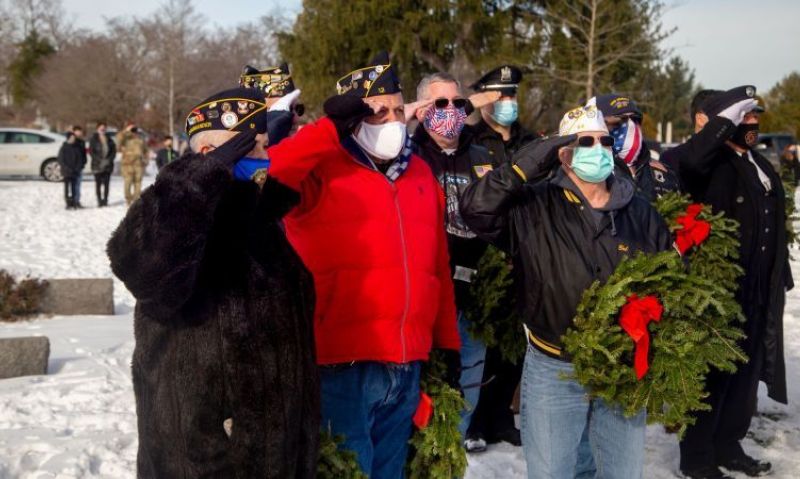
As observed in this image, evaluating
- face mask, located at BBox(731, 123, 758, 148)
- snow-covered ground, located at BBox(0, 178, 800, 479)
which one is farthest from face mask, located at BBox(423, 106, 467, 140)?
snow-covered ground, located at BBox(0, 178, 800, 479)

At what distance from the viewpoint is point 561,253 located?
3367 millimetres

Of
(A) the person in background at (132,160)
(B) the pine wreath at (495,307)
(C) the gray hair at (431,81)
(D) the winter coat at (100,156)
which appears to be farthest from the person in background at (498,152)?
(D) the winter coat at (100,156)

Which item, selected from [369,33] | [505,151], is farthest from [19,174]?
[505,151]

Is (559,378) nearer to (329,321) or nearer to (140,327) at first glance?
(329,321)

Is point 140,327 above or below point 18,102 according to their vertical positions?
below

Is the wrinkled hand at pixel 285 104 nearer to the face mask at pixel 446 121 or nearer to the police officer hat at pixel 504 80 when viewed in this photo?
the face mask at pixel 446 121

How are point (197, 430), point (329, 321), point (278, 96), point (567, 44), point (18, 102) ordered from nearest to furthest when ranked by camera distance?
point (197, 430) < point (329, 321) < point (278, 96) < point (567, 44) < point (18, 102)

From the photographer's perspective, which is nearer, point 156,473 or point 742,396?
point 156,473

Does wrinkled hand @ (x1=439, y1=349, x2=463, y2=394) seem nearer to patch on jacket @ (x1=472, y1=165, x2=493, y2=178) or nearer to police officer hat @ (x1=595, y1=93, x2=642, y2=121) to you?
patch on jacket @ (x1=472, y1=165, x2=493, y2=178)

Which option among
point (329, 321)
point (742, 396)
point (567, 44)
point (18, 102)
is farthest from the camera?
point (18, 102)

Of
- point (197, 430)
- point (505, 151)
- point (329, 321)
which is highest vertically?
point (505, 151)

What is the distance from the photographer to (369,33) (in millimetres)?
27531

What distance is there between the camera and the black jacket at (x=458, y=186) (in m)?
4.18

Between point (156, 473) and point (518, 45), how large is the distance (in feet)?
82.3
